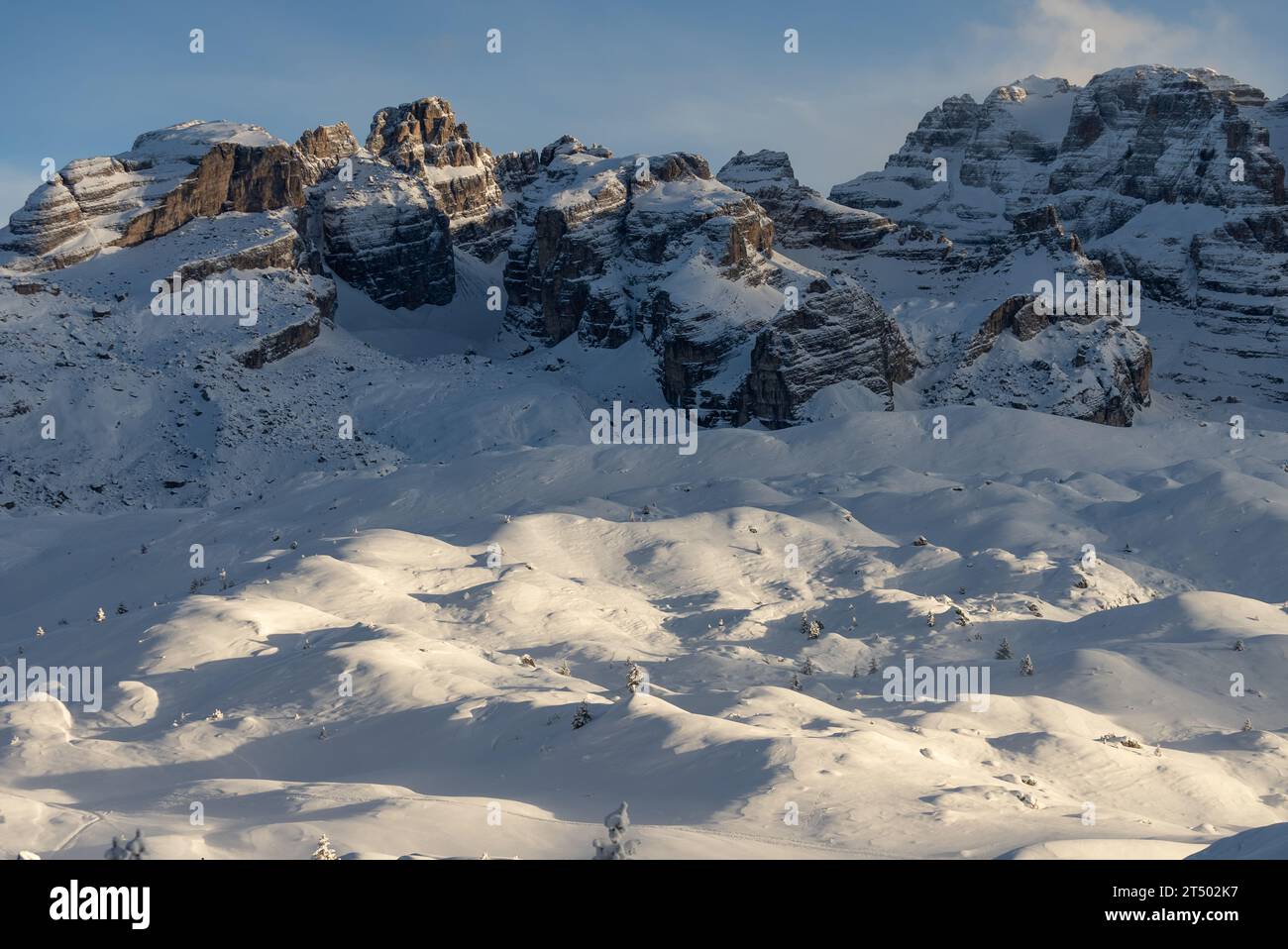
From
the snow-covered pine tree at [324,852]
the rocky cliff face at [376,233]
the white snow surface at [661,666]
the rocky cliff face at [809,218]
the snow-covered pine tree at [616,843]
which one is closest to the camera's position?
the snow-covered pine tree at [616,843]

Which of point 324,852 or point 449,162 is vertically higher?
point 449,162

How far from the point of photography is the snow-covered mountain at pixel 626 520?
1278cm

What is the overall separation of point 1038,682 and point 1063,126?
13817 cm

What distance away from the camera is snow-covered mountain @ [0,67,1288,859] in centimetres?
1278

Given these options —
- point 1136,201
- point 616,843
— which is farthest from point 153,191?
point 616,843

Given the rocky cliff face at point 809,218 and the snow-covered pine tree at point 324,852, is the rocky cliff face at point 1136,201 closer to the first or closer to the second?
the rocky cliff face at point 809,218

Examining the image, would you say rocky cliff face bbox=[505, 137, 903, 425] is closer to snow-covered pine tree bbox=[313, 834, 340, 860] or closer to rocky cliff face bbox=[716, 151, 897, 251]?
rocky cliff face bbox=[716, 151, 897, 251]

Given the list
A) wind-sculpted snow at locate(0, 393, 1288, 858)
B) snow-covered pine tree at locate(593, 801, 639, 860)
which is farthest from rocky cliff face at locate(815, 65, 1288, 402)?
snow-covered pine tree at locate(593, 801, 639, 860)

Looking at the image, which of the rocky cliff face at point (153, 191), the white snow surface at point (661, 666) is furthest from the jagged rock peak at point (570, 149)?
the white snow surface at point (661, 666)

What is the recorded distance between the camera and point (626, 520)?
1209 inches

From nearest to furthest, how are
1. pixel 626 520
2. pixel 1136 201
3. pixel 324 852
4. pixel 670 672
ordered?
pixel 324 852
pixel 670 672
pixel 626 520
pixel 1136 201

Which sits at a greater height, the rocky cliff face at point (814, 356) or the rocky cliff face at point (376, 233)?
the rocky cliff face at point (376, 233)

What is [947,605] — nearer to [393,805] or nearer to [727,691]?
[727,691]

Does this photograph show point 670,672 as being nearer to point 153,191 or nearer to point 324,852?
point 324,852
